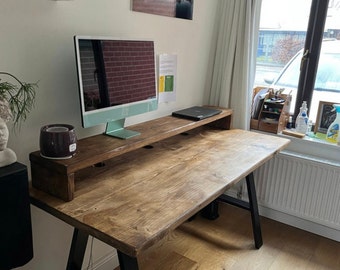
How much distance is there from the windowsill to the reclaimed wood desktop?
0.41 meters

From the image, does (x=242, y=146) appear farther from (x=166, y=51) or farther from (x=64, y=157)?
(x=64, y=157)

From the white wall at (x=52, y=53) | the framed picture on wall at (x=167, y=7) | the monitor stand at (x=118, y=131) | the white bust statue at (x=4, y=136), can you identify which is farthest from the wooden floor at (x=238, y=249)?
the framed picture on wall at (x=167, y=7)

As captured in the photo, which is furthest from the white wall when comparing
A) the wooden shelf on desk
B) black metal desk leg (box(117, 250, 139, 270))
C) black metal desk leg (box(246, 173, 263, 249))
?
black metal desk leg (box(246, 173, 263, 249))

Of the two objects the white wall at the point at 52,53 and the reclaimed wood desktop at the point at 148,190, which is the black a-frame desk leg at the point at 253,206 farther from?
the white wall at the point at 52,53

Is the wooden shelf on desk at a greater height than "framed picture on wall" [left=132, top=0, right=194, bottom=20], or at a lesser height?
lesser

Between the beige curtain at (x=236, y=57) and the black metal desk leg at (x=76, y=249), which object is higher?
the beige curtain at (x=236, y=57)

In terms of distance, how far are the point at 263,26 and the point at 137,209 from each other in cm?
197

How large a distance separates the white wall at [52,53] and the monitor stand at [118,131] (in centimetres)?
11

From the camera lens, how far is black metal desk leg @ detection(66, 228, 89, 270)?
4.56ft

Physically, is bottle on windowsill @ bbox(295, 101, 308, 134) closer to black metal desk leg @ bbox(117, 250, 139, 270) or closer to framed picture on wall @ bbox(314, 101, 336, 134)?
framed picture on wall @ bbox(314, 101, 336, 134)

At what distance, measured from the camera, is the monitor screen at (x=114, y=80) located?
1.35 metres

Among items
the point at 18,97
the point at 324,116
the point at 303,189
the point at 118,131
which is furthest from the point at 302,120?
the point at 18,97

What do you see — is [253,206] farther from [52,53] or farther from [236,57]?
[52,53]

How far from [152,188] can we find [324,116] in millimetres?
1638
